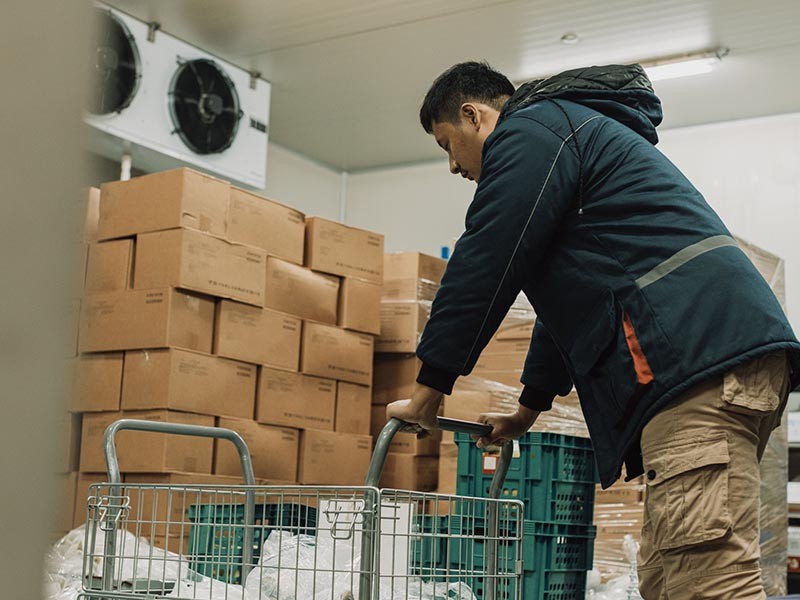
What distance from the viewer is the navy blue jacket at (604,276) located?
5.41 ft

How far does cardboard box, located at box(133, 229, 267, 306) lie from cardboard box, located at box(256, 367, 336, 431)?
36 centimetres

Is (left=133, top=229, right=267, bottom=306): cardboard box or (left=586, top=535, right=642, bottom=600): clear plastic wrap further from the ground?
(left=133, top=229, right=267, bottom=306): cardboard box

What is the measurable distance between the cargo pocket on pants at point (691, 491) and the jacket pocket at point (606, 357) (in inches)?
4.5

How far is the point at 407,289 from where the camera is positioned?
5.26 metres

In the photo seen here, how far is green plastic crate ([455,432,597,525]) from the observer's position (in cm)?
307

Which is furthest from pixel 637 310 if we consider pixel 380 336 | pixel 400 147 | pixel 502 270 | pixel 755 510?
pixel 400 147

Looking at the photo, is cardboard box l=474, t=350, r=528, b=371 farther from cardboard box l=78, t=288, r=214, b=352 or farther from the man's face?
the man's face

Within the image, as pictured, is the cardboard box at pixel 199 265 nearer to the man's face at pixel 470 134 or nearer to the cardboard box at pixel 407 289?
the cardboard box at pixel 407 289

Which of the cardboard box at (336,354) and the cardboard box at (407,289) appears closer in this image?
the cardboard box at (336,354)

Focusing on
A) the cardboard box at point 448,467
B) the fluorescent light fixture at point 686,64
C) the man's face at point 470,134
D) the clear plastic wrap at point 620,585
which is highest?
the fluorescent light fixture at point 686,64

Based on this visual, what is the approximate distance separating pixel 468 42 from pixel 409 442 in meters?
2.50

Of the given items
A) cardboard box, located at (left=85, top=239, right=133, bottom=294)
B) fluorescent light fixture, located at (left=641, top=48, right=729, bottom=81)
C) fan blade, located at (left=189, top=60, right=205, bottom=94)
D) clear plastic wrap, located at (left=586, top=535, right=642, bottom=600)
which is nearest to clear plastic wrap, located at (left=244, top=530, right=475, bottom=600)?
clear plastic wrap, located at (left=586, top=535, right=642, bottom=600)

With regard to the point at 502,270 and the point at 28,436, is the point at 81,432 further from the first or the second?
the point at 28,436

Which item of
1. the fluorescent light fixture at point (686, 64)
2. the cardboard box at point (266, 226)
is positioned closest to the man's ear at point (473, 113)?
the cardboard box at point (266, 226)
